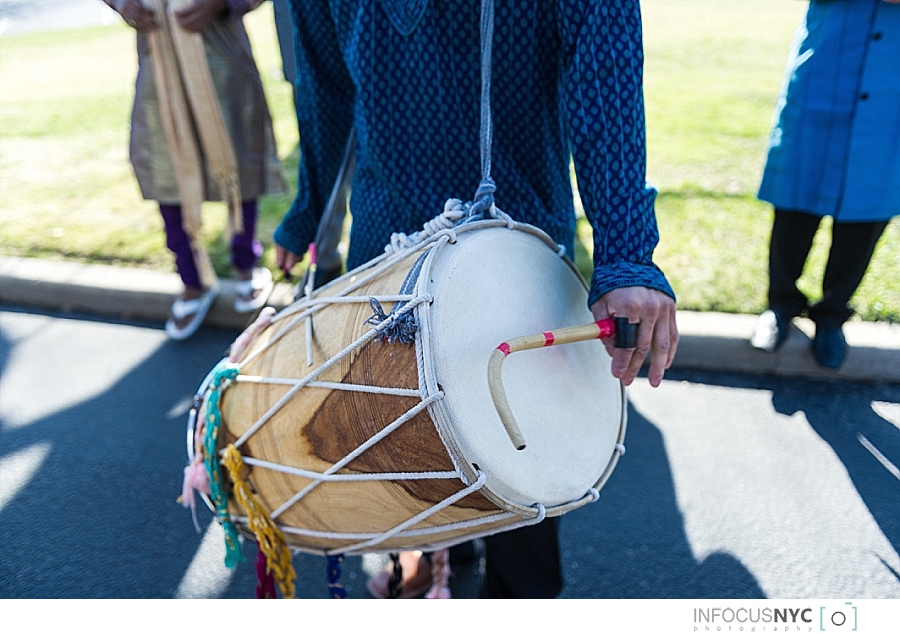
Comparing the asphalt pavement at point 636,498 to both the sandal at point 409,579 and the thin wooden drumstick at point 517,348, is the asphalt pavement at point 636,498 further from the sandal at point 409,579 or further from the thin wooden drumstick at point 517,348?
the thin wooden drumstick at point 517,348

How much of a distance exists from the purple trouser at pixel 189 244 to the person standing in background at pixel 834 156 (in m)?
2.07

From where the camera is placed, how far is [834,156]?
2.26 meters

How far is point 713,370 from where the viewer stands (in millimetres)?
2576

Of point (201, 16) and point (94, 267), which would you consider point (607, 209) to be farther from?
point (94, 267)

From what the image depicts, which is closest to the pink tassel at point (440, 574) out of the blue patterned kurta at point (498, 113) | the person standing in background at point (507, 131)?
the person standing in background at point (507, 131)

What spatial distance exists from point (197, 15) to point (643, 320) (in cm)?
219

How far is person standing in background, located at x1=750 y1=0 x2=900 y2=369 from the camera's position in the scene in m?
2.14

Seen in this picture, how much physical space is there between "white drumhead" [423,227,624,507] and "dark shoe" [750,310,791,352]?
1.44m

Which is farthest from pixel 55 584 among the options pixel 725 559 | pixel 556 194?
pixel 725 559

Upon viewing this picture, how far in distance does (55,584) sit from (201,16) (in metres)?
1.95

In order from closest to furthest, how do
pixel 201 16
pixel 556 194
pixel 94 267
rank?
pixel 556 194 < pixel 201 16 < pixel 94 267

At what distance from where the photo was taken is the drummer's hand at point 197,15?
2.47 metres

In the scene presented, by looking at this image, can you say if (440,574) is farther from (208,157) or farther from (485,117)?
(208,157)

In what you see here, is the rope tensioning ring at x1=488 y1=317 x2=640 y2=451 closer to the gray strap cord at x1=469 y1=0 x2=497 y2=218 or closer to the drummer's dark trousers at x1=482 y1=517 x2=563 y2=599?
the gray strap cord at x1=469 y1=0 x2=497 y2=218
